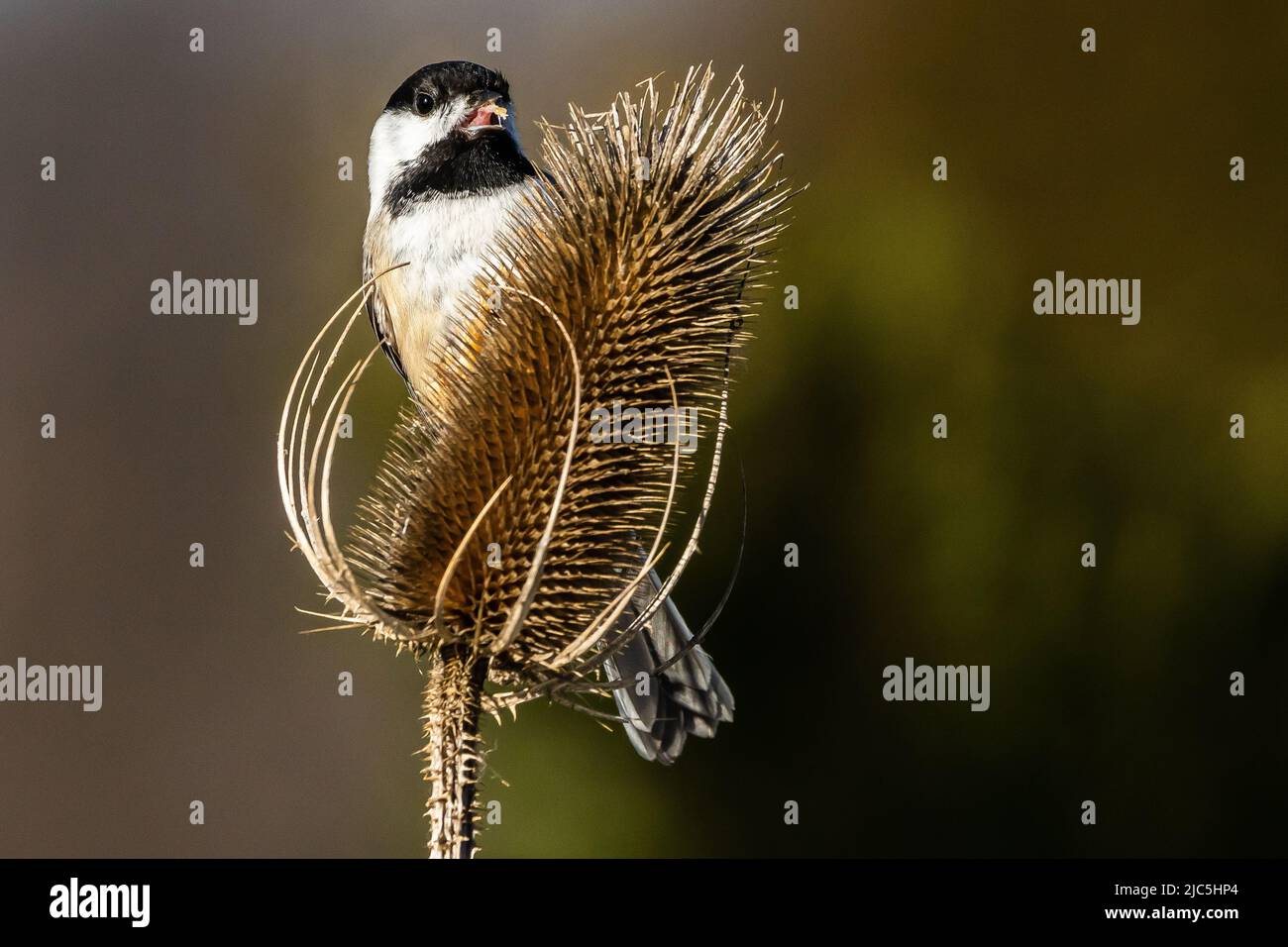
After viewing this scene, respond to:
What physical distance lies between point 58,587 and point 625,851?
4.93 m

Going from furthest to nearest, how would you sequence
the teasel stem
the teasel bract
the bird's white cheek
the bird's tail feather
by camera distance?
1. the bird's white cheek
2. the bird's tail feather
3. the teasel bract
4. the teasel stem

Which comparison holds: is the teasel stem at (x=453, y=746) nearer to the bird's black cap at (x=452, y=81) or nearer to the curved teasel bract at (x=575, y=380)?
the curved teasel bract at (x=575, y=380)

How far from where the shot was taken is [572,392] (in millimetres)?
2760

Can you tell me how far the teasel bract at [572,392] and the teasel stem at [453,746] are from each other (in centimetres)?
1

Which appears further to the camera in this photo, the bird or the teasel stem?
the bird

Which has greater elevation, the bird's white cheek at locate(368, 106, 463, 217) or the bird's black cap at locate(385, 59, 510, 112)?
the bird's black cap at locate(385, 59, 510, 112)

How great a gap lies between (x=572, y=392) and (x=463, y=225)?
2086 millimetres

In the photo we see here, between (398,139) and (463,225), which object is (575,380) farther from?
(398,139)

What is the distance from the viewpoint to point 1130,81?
9.50m

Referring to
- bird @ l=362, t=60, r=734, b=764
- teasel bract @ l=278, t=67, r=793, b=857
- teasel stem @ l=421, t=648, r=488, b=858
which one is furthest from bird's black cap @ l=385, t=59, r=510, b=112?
teasel stem @ l=421, t=648, r=488, b=858

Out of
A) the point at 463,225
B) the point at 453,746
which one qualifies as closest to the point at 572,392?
the point at 453,746

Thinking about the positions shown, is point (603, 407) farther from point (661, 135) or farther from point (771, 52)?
point (771, 52)

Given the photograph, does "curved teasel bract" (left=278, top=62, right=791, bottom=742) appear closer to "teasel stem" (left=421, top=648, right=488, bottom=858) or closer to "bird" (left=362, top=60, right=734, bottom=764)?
"teasel stem" (left=421, top=648, right=488, bottom=858)

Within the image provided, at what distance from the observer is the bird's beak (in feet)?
15.4
